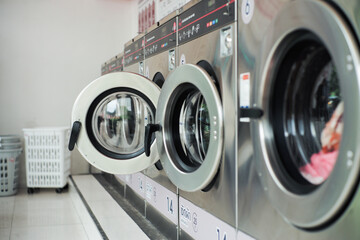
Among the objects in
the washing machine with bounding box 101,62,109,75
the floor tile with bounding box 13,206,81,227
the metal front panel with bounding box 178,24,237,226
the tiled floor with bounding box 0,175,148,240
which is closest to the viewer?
the metal front panel with bounding box 178,24,237,226

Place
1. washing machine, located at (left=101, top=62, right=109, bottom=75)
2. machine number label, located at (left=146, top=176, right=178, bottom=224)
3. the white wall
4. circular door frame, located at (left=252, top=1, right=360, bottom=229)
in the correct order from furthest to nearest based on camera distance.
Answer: the white wall
washing machine, located at (left=101, top=62, right=109, bottom=75)
machine number label, located at (left=146, top=176, right=178, bottom=224)
circular door frame, located at (left=252, top=1, right=360, bottom=229)

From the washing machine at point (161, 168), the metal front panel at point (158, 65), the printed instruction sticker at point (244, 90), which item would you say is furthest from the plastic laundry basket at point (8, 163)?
the printed instruction sticker at point (244, 90)

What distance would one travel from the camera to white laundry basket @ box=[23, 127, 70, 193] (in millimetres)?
4715

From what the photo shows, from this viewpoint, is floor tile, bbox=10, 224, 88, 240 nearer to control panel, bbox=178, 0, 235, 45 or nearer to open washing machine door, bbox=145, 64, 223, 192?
open washing machine door, bbox=145, 64, 223, 192

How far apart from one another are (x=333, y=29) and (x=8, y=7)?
5098 mm

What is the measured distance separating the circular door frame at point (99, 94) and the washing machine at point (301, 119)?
1.06 meters

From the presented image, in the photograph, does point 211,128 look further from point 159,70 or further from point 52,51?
point 52,51

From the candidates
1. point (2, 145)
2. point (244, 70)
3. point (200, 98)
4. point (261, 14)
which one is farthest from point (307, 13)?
point (2, 145)

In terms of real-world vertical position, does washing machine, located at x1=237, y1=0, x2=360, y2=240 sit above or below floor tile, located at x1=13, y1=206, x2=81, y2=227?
above

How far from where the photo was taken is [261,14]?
59.8 inches

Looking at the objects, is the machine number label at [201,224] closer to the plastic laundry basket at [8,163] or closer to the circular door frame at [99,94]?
the circular door frame at [99,94]

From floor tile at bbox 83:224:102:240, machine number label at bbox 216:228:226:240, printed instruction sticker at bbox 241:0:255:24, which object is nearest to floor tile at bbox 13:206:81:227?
floor tile at bbox 83:224:102:240

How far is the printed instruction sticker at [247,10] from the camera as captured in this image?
5.24 ft

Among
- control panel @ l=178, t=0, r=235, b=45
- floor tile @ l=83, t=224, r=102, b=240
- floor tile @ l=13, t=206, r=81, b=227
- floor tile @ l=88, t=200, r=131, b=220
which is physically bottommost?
floor tile @ l=13, t=206, r=81, b=227
